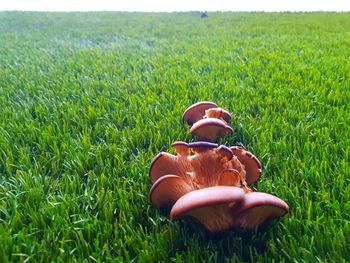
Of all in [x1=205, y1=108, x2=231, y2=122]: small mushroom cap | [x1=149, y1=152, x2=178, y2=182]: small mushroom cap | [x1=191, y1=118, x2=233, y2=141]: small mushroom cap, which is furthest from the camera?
[x1=205, y1=108, x2=231, y2=122]: small mushroom cap

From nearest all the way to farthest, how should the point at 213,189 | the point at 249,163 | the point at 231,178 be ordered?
1. the point at 213,189
2. the point at 231,178
3. the point at 249,163

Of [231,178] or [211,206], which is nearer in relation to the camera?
[211,206]

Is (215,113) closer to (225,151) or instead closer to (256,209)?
(225,151)

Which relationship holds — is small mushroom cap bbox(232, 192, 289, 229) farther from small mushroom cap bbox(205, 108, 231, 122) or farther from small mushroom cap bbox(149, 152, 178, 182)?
small mushroom cap bbox(205, 108, 231, 122)

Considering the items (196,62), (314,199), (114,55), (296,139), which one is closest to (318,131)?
(296,139)

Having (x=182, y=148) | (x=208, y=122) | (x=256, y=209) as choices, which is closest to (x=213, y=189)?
(x=256, y=209)

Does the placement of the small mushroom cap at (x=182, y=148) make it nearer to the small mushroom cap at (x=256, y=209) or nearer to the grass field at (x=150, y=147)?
the grass field at (x=150, y=147)

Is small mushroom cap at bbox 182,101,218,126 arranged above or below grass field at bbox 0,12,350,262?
above

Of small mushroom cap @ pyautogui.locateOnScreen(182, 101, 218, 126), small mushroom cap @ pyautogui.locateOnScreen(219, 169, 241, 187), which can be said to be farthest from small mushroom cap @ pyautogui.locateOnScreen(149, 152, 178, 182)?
small mushroom cap @ pyautogui.locateOnScreen(182, 101, 218, 126)
